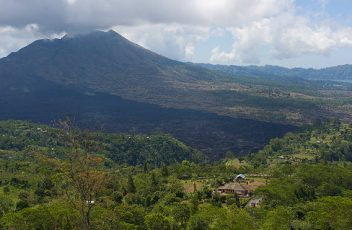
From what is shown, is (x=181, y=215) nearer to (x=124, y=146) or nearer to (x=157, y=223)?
(x=157, y=223)

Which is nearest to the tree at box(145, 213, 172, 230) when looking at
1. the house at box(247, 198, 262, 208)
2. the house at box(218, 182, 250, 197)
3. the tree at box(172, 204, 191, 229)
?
the tree at box(172, 204, 191, 229)

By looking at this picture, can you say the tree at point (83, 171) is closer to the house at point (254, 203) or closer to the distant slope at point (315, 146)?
the house at point (254, 203)

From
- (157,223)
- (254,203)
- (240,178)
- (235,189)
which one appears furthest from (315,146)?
(157,223)

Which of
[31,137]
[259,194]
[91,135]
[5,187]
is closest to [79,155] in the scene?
[91,135]

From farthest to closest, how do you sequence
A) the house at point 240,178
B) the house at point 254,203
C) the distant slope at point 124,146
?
the distant slope at point 124,146
the house at point 240,178
the house at point 254,203

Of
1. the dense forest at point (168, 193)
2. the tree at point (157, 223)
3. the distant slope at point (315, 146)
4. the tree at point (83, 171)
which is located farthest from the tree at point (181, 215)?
the distant slope at point (315, 146)

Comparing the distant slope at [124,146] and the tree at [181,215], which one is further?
the distant slope at [124,146]
